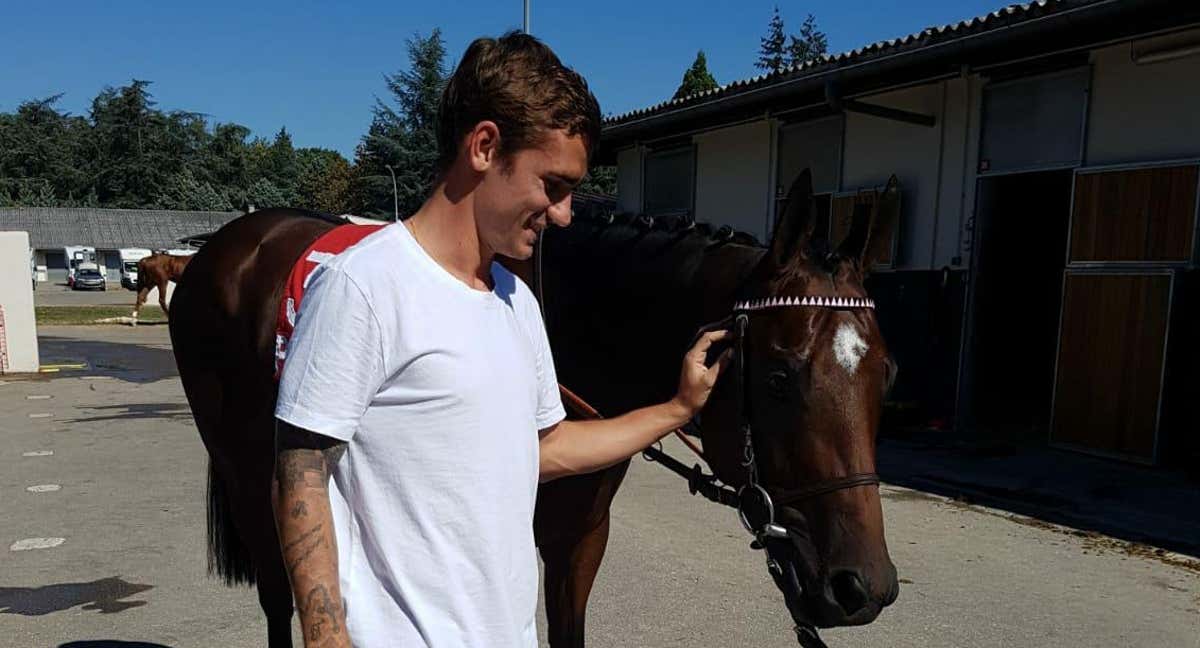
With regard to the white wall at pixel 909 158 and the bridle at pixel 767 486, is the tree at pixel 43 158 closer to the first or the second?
the white wall at pixel 909 158

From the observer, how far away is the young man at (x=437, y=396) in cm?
119

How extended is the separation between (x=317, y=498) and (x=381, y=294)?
1.05 feet

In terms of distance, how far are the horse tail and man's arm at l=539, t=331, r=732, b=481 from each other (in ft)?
7.52

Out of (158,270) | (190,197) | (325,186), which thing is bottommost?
(158,270)

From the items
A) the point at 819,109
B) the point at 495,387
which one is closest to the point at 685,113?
the point at 819,109

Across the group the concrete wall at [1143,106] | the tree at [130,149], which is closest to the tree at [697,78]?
the concrete wall at [1143,106]

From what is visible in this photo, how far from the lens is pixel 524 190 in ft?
4.31

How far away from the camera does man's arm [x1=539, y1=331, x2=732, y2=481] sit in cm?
175

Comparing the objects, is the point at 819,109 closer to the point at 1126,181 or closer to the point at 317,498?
the point at 1126,181

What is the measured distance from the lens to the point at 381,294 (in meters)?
1.20

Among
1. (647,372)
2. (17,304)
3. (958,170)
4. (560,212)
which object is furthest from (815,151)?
(17,304)

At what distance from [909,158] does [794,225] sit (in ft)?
27.9

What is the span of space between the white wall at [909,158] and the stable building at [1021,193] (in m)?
0.02

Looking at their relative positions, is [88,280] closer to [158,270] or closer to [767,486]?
[158,270]
